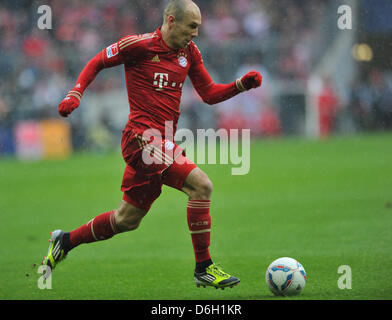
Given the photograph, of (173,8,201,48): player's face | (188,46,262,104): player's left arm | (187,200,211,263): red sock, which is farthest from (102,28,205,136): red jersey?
(187,200,211,263): red sock

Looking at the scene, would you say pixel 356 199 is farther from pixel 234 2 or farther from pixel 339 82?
pixel 234 2

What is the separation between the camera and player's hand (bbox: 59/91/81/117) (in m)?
5.10

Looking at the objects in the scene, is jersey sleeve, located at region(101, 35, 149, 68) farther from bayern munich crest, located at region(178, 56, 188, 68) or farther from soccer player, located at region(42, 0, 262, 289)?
bayern munich crest, located at region(178, 56, 188, 68)

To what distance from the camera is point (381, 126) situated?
2316 centimetres

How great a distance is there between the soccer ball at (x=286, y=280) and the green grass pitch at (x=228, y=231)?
0.09m

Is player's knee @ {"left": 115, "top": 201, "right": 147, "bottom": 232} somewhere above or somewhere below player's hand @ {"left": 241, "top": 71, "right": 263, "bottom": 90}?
below

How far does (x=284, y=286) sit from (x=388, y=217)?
385cm

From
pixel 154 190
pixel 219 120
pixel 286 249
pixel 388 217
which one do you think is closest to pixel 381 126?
pixel 219 120

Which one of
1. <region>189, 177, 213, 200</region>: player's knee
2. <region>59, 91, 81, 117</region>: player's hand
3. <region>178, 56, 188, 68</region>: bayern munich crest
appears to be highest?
<region>178, 56, 188, 68</region>: bayern munich crest

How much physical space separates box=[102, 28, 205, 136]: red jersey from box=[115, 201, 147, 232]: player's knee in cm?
67

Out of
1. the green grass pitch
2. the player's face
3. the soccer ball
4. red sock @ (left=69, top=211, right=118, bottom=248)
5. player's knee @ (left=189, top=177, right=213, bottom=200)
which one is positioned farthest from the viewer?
red sock @ (left=69, top=211, right=118, bottom=248)

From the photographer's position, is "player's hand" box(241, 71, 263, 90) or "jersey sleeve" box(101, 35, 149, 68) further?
"player's hand" box(241, 71, 263, 90)

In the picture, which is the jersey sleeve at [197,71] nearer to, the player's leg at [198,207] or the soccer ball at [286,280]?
the player's leg at [198,207]

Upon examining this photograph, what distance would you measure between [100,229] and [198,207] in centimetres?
100
